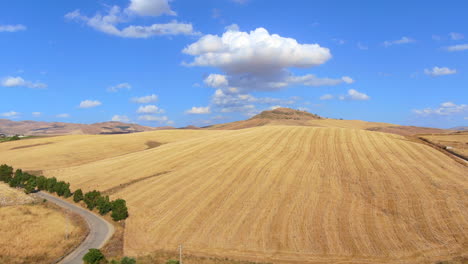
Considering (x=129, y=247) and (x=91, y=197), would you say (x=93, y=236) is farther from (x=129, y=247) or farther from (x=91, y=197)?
(x=91, y=197)

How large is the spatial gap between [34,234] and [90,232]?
608 centimetres

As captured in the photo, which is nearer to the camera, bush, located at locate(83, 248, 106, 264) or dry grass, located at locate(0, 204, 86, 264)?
bush, located at locate(83, 248, 106, 264)

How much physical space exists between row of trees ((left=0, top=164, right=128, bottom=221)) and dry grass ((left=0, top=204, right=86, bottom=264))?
4074 mm

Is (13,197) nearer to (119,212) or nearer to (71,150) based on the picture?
(119,212)

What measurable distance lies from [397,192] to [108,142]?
9100 cm

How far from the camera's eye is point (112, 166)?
249 ft

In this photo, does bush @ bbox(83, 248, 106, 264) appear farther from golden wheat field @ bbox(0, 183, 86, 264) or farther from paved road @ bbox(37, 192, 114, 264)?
golden wheat field @ bbox(0, 183, 86, 264)

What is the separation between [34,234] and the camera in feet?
130

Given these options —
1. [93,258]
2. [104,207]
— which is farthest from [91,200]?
[93,258]

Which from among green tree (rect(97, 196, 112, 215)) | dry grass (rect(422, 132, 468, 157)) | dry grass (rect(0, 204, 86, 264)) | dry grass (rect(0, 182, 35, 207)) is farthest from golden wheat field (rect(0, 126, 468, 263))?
dry grass (rect(0, 182, 35, 207))

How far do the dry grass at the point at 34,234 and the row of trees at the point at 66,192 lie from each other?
13.4 feet

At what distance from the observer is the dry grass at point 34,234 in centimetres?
3422

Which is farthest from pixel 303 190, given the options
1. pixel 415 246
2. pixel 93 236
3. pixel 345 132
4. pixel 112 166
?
pixel 345 132

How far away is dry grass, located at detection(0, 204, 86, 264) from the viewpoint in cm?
3422
